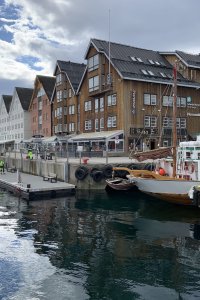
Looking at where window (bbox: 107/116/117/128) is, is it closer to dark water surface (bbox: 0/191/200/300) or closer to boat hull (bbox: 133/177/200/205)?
boat hull (bbox: 133/177/200/205)

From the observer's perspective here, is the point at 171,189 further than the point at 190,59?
No

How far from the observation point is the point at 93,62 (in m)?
56.4

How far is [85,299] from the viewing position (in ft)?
38.5

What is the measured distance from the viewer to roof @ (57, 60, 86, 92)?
65975 millimetres

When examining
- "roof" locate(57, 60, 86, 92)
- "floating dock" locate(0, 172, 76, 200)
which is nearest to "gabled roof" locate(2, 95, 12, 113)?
"roof" locate(57, 60, 86, 92)

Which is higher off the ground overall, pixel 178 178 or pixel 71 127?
pixel 71 127

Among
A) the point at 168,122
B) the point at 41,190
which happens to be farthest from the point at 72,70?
the point at 41,190

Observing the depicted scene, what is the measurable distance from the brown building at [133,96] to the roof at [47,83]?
19737mm

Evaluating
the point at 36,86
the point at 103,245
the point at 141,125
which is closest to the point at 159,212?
the point at 103,245

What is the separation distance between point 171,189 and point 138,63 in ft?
Result: 107

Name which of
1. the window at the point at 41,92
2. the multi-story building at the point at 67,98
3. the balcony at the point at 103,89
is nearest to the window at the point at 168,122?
the balcony at the point at 103,89

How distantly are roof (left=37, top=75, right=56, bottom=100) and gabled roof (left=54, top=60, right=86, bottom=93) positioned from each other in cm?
925

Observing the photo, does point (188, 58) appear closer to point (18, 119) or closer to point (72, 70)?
point (72, 70)

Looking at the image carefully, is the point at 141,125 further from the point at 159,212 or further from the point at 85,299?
the point at 85,299
